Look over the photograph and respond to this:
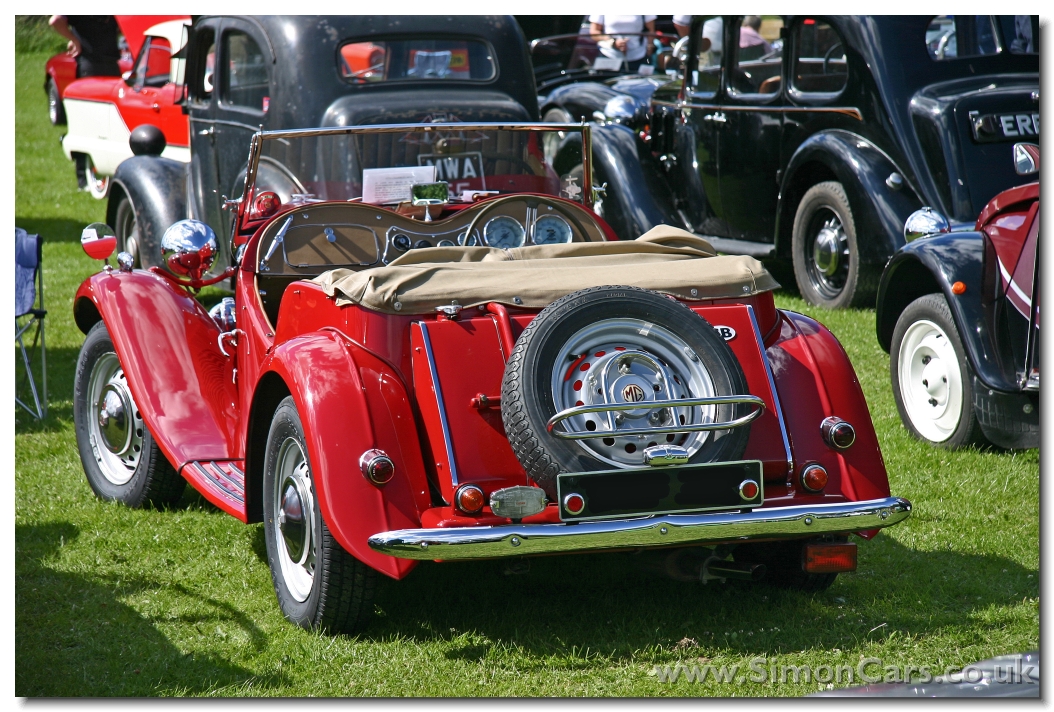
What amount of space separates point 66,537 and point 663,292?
270 cm

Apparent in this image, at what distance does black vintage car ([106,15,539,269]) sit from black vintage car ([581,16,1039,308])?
158 centimetres

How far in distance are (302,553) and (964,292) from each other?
10.7 ft

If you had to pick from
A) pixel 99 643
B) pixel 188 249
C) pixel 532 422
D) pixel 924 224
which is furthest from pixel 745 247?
pixel 99 643

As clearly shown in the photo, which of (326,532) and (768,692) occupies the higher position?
(326,532)

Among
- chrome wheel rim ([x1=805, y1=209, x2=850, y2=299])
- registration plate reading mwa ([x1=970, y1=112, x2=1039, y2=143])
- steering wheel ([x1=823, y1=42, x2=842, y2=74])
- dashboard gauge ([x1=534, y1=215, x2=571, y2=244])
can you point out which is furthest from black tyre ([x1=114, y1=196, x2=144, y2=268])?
registration plate reading mwa ([x1=970, y1=112, x2=1039, y2=143])

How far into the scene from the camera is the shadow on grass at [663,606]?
355 cm

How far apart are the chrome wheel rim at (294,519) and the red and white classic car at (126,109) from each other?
27.0 ft

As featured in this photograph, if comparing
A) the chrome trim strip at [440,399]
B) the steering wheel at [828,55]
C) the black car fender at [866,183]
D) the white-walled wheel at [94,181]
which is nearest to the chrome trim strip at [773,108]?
the black car fender at [866,183]

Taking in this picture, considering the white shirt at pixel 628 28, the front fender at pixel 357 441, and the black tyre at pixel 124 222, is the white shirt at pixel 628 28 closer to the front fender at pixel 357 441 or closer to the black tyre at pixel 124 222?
the black tyre at pixel 124 222

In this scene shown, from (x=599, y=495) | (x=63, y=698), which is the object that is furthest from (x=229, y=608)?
(x=599, y=495)

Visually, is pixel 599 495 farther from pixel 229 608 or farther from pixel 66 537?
pixel 66 537

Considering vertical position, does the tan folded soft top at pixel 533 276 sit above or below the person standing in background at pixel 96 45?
below

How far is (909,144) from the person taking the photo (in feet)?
24.8

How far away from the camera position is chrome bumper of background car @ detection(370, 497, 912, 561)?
9.92 ft
